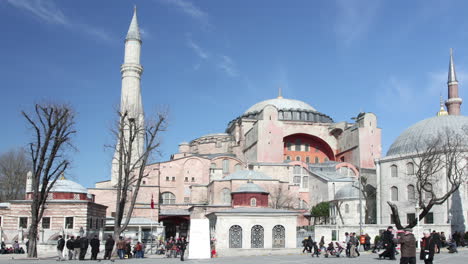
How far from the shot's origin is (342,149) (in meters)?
61.4

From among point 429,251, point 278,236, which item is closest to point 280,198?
point 278,236

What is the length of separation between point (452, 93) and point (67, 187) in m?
39.1

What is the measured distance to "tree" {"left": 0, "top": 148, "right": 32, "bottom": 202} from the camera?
51.5 metres

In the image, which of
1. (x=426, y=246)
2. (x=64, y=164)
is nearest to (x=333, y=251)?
(x=426, y=246)

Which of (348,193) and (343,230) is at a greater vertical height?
(348,193)

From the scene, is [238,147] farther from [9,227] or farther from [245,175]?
[9,227]

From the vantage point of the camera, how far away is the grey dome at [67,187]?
1361 inches

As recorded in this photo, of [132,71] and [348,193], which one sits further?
[132,71]

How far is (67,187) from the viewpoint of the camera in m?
34.8

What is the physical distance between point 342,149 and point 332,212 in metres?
17.9

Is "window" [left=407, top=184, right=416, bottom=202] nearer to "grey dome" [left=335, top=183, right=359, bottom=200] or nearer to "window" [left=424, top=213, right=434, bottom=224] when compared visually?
"window" [left=424, top=213, right=434, bottom=224]

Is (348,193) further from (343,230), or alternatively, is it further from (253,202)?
(253,202)

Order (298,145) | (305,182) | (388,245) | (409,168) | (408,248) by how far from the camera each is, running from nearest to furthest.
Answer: (408,248) → (388,245) → (409,168) → (305,182) → (298,145)

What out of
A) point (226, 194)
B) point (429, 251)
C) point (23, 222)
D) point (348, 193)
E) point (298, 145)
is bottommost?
point (429, 251)
